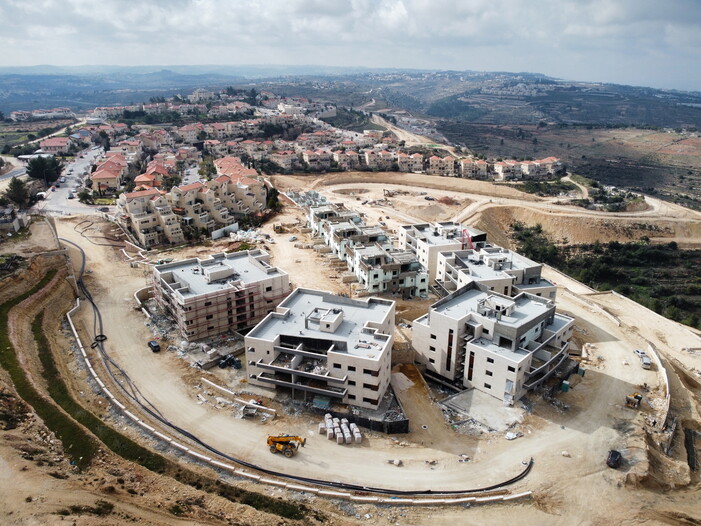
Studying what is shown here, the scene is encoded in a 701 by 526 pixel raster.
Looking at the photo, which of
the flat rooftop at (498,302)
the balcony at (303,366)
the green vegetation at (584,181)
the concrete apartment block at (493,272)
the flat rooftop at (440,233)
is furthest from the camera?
the green vegetation at (584,181)

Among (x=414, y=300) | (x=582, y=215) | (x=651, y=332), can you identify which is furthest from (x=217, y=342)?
(x=582, y=215)

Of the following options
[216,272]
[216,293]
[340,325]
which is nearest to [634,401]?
[340,325]

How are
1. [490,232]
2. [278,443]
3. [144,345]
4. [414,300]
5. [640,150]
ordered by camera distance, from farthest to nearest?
[640,150] < [490,232] < [414,300] < [144,345] < [278,443]

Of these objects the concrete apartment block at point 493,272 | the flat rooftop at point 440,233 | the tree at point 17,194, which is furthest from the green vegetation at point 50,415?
the tree at point 17,194

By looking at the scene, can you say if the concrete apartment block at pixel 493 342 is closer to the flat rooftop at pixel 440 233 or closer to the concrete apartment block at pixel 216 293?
the concrete apartment block at pixel 216 293

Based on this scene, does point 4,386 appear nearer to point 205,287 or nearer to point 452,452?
point 205,287

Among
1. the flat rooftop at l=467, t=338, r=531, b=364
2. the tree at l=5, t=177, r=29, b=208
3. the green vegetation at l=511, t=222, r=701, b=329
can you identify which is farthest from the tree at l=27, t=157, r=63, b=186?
the flat rooftop at l=467, t=338, r=531, b=364
